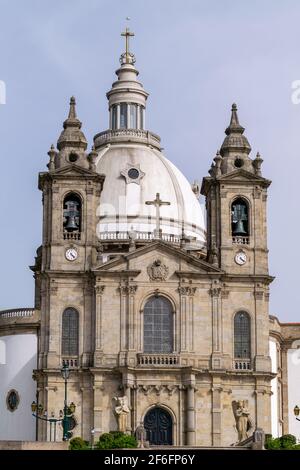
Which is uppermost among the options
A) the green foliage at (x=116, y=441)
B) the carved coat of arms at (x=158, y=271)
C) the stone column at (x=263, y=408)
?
the carved coat of arms at (x=158, y=271)

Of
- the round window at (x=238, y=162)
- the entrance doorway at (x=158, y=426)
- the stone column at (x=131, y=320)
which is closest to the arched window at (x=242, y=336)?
the entrance doorway at (x=158, y=426)

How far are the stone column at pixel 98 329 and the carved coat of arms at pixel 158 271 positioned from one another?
9.27 ft

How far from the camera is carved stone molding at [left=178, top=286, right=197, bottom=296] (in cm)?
7906

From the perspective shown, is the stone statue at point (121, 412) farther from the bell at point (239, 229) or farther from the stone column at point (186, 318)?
the bell at point (239, 229)

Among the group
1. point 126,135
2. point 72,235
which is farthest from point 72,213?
point 126,135

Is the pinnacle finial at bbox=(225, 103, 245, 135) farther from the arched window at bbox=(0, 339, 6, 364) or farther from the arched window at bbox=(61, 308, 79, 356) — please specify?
the arched window at bbox=(0, 339, 6, 364)

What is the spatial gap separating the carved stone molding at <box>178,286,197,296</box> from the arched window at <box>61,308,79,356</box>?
5.81 m

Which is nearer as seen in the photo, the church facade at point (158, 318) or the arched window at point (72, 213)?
the church facade at point (158, 318)

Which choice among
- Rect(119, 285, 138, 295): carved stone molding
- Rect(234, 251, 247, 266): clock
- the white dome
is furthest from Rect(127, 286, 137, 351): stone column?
the white dome

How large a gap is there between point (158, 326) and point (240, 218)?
792cm

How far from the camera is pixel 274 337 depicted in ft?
279

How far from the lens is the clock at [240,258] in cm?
8041

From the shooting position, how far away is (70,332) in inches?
3100
